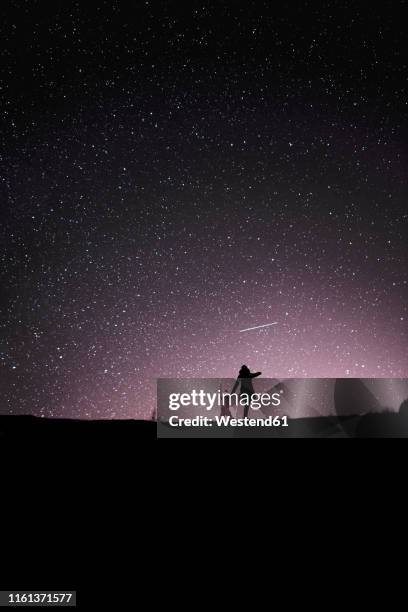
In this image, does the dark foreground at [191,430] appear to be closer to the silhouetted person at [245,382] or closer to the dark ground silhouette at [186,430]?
the dark ground silhouette at [186,430]

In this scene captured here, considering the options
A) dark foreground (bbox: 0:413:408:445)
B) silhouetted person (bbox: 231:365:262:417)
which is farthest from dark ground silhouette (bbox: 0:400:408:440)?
silhouetted person (bbox: 231:365:262:417)

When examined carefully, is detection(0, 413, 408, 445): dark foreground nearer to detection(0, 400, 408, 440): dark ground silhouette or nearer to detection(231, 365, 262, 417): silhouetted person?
detection(0, 400, 408, 440): dark ground silhouette

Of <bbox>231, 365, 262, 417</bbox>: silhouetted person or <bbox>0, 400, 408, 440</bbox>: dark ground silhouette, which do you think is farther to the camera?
<bbox>231, 365, 262, 417</bbox>: silhouetted person

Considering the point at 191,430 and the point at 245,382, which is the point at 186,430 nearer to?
the point at 191,430

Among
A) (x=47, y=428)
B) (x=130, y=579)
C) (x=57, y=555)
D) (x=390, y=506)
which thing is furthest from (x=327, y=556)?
(x=47, y=428)

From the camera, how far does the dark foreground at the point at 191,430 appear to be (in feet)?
20.7

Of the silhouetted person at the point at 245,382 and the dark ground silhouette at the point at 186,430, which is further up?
the silhouetted person at the point at 245,382

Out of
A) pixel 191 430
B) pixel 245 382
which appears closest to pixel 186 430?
pixel 191 430

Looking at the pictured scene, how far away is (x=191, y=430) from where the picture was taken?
6867mm

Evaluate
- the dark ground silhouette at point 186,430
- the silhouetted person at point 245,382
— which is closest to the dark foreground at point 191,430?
the dark ground silhouette at point 186,430

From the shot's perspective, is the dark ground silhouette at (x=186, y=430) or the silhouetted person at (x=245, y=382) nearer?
the dark ground silhouette at (x=186, y=430)

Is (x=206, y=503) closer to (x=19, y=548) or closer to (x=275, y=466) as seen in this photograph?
(x=275, y=466)

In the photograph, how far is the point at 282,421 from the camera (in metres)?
7.70

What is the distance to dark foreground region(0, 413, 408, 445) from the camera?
20.7 ft
